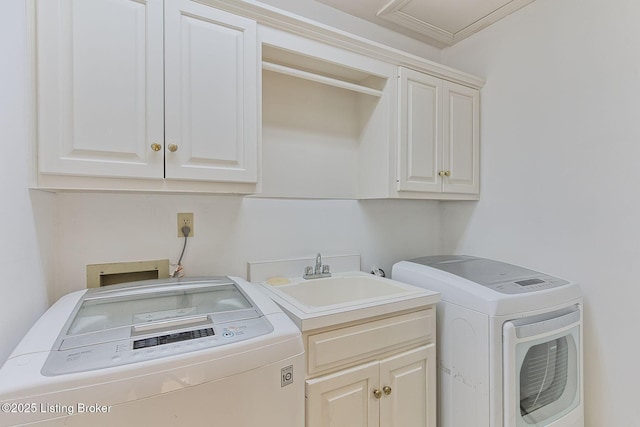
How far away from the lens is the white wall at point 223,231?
1.30 metres

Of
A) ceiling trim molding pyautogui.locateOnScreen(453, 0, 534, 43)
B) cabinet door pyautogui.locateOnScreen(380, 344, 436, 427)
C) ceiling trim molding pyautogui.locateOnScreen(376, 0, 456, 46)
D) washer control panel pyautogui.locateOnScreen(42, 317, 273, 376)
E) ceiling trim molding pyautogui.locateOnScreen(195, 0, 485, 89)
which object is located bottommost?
cabinet door pyautogui.locateOnScreen(380, 344, 436, 427)

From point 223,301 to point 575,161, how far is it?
1887mm

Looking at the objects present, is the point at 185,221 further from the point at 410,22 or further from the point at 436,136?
the point at 410,22

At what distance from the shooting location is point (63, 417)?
65 cm

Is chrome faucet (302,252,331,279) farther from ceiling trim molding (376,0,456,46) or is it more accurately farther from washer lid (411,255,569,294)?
ceiling trim molding (376,0,456,46)

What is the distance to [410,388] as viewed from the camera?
4.48 ft

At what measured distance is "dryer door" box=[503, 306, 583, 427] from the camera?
130cm

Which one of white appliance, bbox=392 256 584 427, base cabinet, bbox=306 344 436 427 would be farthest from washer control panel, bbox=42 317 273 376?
white appliance, bbox=392 256 584 427

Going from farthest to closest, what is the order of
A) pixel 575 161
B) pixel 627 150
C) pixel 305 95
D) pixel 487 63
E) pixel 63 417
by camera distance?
pixel 487 63, pixel 305 95, pixel 575 161, pixel 627 150, pixel 63 417

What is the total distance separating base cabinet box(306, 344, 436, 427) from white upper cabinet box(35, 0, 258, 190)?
35.0 inches

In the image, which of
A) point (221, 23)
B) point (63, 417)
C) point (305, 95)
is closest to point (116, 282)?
point (63, 417)

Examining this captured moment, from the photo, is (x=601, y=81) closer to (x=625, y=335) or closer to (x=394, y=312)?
(x=625, y=335)

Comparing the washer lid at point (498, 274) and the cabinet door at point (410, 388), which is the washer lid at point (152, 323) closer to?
the cabinet door at point (410, 388)

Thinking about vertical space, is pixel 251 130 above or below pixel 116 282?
above
